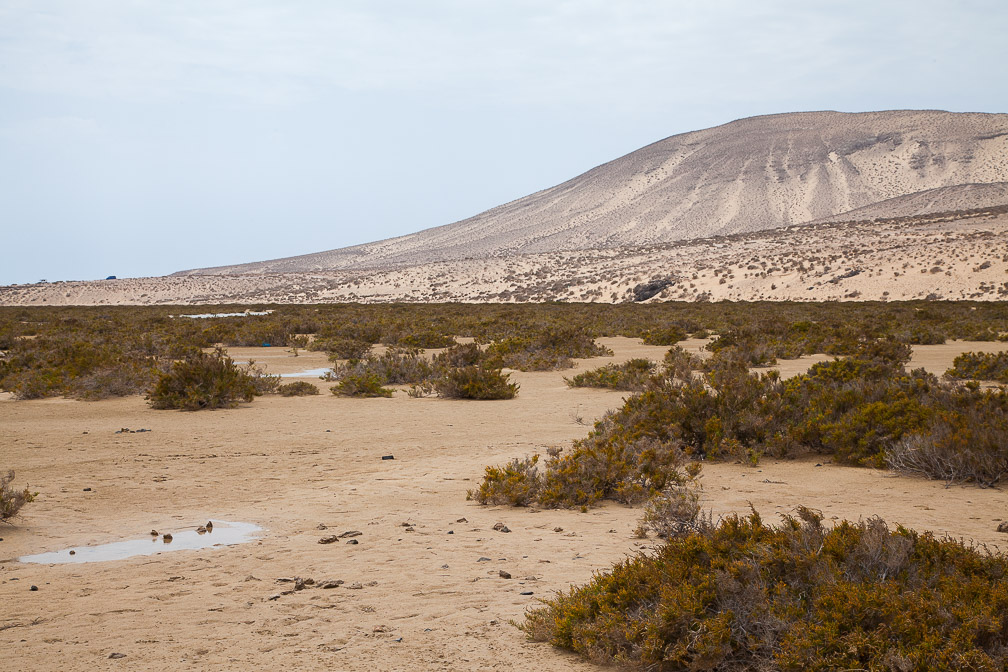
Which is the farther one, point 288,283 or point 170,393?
point 288,283

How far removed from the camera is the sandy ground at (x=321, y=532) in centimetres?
413

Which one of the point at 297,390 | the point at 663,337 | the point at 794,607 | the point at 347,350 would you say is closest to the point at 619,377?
the point at 297,390

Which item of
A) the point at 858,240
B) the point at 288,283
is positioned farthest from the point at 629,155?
the point at 858,240

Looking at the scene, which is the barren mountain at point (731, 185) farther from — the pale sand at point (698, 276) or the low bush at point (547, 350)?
the low bush at point (547, 350)

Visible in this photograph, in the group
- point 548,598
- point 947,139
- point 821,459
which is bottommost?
point 821,459

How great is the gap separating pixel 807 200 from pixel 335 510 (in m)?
118

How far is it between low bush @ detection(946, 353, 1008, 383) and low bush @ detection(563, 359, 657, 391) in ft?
17.1

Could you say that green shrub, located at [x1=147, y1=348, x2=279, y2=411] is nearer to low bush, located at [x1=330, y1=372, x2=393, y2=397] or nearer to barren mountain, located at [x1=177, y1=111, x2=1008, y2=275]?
low bush, located at [x1=330, y1=372, x2=393, y2=397]

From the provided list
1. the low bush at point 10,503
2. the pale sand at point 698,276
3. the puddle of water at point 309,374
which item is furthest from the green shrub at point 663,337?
the pale sand at point 698,276

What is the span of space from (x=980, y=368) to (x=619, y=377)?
6.31 m

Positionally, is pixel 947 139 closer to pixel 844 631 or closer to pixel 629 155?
pixel 629 155

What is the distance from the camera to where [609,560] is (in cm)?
536

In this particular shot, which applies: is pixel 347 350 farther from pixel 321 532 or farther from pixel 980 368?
pixel 321 532

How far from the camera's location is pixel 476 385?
14117 millimetres
